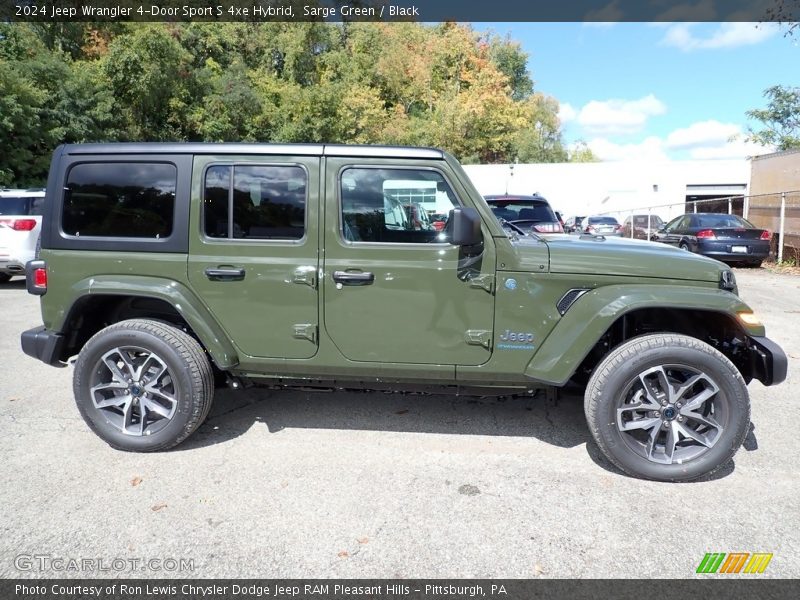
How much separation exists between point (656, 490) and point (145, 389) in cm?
315

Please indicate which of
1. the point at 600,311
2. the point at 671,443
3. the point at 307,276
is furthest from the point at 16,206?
the point at 671,443

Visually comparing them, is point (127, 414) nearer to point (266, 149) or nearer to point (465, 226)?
point (266, 149)

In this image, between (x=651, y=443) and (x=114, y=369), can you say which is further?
(x=114, y=369)

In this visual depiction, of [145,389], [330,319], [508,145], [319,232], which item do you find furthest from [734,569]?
[508,145]

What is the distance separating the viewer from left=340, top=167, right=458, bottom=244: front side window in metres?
3.45

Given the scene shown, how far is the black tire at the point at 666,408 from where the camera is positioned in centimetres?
318

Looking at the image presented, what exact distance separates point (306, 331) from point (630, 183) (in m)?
36.6

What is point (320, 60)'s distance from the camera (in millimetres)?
39312

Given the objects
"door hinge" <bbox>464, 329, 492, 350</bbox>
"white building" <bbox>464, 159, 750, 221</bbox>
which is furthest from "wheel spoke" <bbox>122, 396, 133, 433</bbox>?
"white building" <bbox>464, 159, 750, 221</bbox>

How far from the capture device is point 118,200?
360 centimetres

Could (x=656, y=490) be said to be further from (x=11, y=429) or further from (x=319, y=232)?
(x=11, y=429)

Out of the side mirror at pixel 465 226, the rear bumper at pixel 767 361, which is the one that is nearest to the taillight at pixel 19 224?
the side mirror at pixel 465 226

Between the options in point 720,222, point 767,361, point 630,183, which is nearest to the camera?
point 767,361

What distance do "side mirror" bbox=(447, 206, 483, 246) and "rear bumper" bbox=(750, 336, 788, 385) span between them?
1.75 metres
